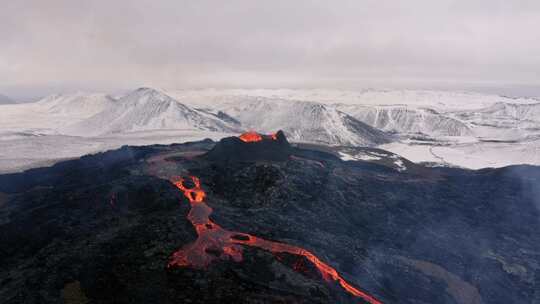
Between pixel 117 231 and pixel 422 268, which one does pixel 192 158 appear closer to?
pixel 117 231

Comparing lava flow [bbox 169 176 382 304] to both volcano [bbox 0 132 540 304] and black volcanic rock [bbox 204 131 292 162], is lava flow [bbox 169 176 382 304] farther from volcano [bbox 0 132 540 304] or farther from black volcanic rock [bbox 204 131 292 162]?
black volcanic rock [bbox 204 131 292 162]

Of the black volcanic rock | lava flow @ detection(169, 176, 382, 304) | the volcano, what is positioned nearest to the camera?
the volcano

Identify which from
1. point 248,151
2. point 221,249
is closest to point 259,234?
point 221,249

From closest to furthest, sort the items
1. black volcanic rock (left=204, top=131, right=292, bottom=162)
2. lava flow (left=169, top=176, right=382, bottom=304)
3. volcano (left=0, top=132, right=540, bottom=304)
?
volcano (left=0, top=132, right=540, bottom=304) < lava flow (left=169, top=176, right=382, bottom=304) < black volcanic rock (left=204, top=131, right=292, bottom=162)

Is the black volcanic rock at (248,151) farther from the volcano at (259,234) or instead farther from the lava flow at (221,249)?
the lava flow at (221,249)

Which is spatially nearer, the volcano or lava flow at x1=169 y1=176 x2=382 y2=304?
the volcano

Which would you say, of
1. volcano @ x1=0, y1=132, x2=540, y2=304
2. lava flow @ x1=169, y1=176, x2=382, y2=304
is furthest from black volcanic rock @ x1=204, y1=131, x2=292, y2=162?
lava flow @ x1=169, y1=176, x2=382, y2=304

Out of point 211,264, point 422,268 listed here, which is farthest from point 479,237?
point 211,264
